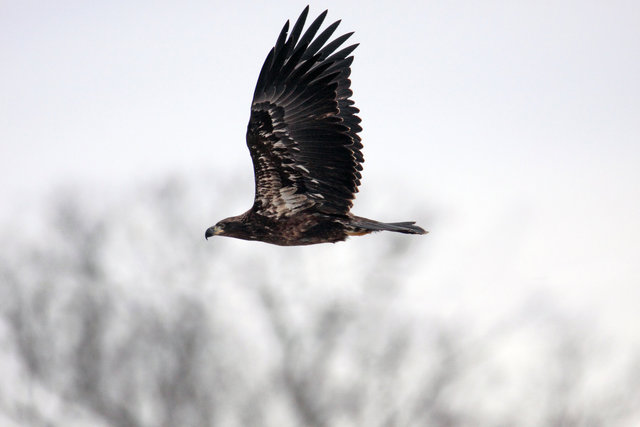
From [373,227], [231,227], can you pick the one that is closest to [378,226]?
[373,227]

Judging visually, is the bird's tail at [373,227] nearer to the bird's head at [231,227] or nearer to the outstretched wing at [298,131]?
the outstretched wing at [298,131]

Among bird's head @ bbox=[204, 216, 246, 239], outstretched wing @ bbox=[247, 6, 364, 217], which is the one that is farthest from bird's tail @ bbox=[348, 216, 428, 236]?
bird's head @ bbox=[204, 216, 246, 239]

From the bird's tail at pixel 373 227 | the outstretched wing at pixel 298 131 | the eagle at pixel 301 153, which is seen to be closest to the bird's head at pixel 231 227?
the eagle at pixel 301 153

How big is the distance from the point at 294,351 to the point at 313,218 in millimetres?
9916

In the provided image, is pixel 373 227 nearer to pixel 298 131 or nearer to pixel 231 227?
pixel 298 131

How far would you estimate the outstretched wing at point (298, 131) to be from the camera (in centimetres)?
892

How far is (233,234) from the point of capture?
9.33m

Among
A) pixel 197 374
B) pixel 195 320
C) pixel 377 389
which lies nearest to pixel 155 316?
pixel 195 320

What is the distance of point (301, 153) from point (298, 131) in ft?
0.60

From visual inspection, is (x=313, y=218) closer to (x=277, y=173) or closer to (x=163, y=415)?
(x=277, y=173)

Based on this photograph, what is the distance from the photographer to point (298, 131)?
895cm

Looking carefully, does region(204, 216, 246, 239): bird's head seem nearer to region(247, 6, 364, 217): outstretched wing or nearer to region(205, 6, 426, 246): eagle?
region(205, 6, 426, 246): eagle

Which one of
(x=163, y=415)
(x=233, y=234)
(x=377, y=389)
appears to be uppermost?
(x=233, y=234)

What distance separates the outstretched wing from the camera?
8.92 metres
